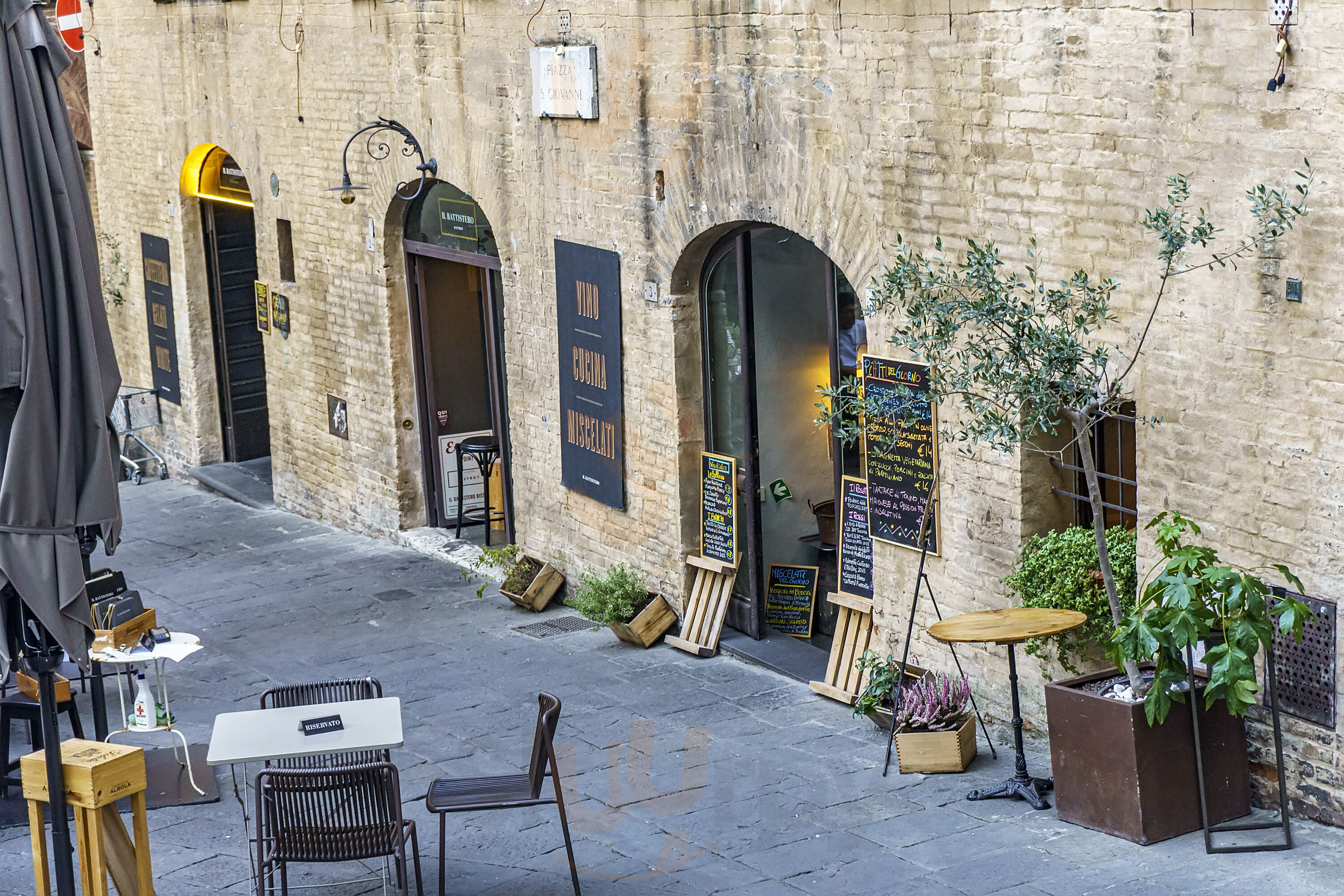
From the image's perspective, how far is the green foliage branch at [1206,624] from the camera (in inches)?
251

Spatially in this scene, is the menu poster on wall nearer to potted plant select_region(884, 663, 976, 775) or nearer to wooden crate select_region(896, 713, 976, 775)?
potted plant select_region(884, 663, 976, 775)

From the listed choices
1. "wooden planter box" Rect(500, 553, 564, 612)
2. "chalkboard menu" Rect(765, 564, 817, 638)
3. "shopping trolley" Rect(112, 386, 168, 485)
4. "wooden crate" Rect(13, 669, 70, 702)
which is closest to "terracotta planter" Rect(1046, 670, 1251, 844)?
"chalkboard menu" Rect(765, 564, 817, 638)

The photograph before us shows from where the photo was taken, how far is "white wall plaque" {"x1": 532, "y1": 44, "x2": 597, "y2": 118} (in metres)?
10.4

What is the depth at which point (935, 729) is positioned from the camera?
7.94 meters

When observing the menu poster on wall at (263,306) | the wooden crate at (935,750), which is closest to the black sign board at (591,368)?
the wooden crate at (935,750)

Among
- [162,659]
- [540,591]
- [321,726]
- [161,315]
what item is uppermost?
[161,315]

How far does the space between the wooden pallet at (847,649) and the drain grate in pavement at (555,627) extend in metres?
2.18

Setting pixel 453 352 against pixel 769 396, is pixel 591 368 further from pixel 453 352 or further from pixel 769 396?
pixel 453 352

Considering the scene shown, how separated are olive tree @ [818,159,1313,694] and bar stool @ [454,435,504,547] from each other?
5972 millimetres

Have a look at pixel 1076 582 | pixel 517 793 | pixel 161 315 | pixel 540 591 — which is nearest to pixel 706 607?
pixel 540 591

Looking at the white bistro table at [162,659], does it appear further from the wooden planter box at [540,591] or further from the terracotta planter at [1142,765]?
the terracotta planter at [1142,765]

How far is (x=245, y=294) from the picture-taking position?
679 inches

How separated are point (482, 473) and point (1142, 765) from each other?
7.56 metres

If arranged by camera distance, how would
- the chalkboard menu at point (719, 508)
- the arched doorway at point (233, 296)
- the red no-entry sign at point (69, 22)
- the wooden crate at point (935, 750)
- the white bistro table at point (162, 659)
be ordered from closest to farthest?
the wooden crate at point (935, 750)
the white bistro table at point (162, 659)
the chalkboard menu at point (719, 508)
the red no-entry sign at point (69, 22)
the arched doorway at point (233, 296)
